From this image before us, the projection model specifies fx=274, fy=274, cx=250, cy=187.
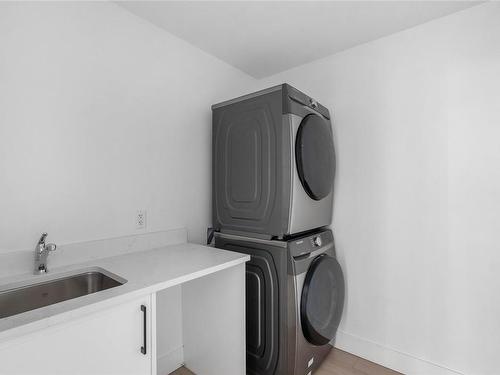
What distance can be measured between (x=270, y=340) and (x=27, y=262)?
1416 mm

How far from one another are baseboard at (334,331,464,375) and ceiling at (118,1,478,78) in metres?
2.33

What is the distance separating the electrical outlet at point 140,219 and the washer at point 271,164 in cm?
53

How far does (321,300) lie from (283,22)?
1917 mm

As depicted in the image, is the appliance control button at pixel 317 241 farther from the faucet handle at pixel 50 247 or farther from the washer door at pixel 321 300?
the faucet handle at pixel 50 247

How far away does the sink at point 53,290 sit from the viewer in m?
1.19

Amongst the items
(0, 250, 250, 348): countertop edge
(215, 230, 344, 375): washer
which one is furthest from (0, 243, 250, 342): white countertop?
(215, 230, 344, 375): washer

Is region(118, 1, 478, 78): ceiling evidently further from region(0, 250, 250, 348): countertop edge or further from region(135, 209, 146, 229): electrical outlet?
region(0, 250, 250, 348): countertop edge

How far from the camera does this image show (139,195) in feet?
5.93

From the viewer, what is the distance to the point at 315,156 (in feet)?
6.22

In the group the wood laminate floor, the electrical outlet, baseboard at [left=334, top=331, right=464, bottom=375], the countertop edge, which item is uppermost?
the electrical outlet

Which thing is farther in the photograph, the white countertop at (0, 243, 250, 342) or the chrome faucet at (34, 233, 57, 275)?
the chrome faucet at (34, 233, 57, 275)

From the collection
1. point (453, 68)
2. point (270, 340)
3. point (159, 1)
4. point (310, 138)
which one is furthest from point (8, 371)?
point (453, 68)

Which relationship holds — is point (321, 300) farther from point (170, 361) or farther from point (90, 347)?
point (90, 347)

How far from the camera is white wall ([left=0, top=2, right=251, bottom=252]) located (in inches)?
53.0
